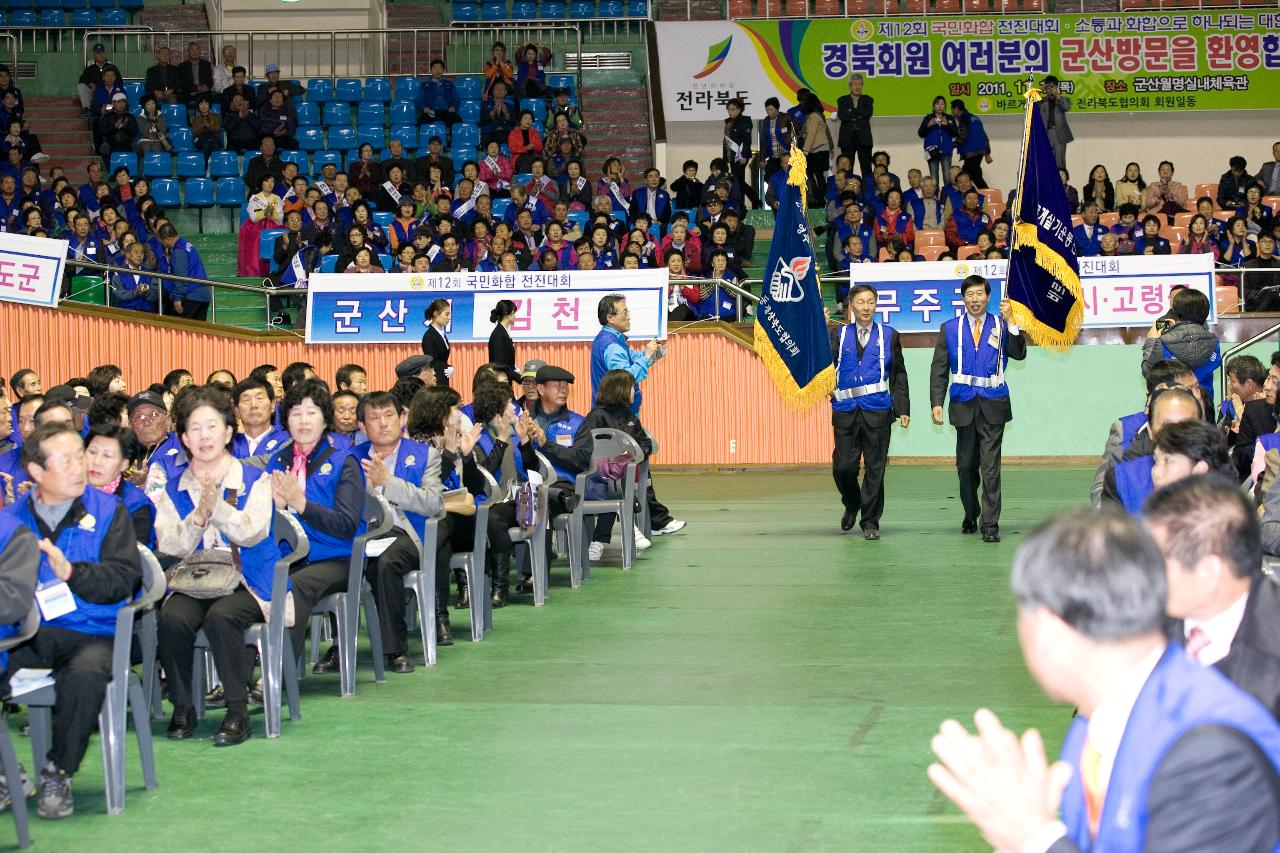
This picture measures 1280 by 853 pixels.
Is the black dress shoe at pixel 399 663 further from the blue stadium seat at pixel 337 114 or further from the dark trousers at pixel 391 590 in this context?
the blue stadium seat at pixel 337 114

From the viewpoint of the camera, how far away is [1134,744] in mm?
2152

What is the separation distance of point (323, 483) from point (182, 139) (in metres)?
15.8

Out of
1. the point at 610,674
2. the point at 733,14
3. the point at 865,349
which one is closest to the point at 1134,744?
the point at 610,674

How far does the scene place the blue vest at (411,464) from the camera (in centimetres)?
775

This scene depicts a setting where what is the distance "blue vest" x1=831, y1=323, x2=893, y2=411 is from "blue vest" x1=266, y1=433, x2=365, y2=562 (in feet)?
17.8

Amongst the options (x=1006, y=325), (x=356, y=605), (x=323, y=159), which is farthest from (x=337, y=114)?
(x=356, y=605)

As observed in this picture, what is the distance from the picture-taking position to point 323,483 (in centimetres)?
709

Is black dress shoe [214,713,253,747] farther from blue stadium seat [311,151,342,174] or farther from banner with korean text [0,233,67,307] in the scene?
blue stadium seat [311,151,342,174]

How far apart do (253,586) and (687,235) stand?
1248 centimetres

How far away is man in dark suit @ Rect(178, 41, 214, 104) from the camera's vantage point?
22.0 m

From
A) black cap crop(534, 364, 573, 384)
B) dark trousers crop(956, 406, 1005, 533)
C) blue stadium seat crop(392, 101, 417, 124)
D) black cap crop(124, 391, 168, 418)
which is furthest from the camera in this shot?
blue stadium seat crop(392, 101, 417, 124)

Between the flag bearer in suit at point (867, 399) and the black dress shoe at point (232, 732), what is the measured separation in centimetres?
627

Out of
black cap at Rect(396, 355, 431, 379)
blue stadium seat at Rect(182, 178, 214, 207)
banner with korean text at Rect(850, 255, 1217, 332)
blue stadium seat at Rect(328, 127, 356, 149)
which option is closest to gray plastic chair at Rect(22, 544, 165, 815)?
black cap at Rect(396, 355, 431, 379)

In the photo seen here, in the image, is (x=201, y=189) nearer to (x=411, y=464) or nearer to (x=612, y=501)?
(x=612, y=501)
